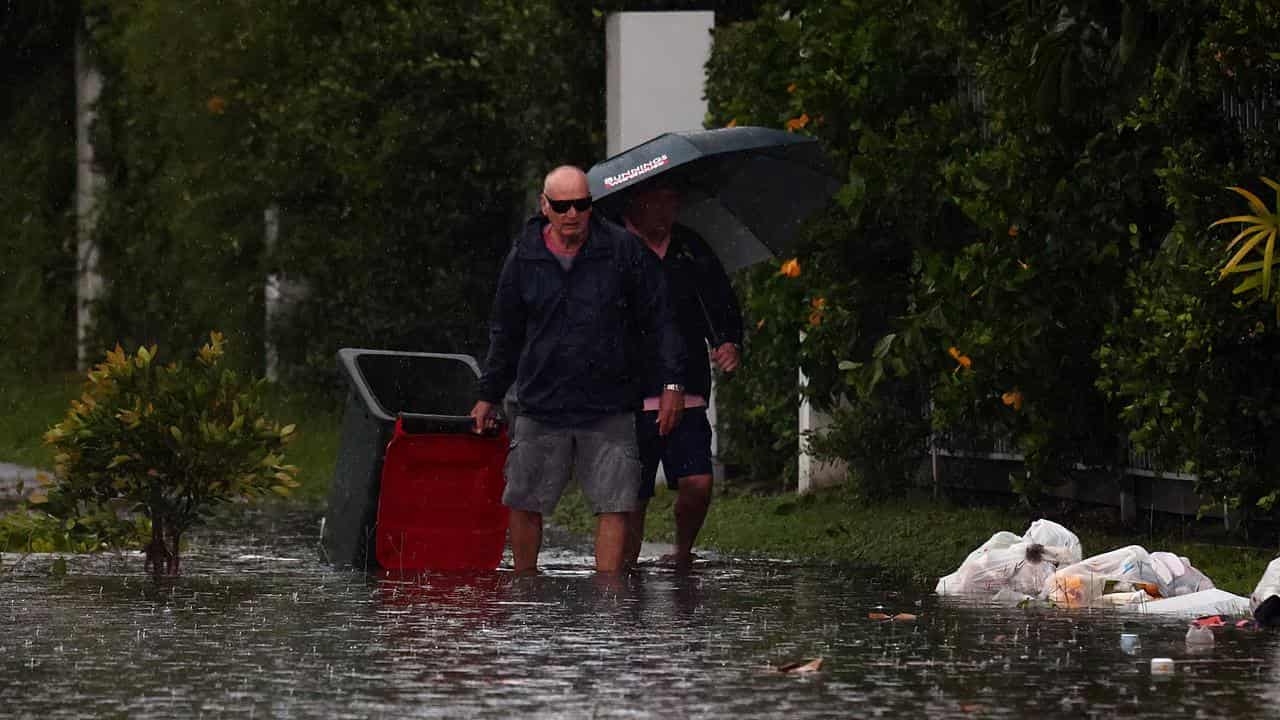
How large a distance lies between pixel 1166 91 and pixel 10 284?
23.2 metres

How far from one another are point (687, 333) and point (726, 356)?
22cm

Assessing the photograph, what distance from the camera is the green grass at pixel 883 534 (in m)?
11.4

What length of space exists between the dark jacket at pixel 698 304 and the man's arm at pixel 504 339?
2.86ft

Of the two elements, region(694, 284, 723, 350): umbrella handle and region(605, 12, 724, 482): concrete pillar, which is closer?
region(694, 284, 723, 350): umbrella handle

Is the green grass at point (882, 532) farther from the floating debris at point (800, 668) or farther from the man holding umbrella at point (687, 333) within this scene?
the floating debris at point (800, 668)

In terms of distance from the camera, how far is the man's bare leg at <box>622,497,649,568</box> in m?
11.5

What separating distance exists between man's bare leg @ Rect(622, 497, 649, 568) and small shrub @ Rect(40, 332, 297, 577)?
1.56 meters

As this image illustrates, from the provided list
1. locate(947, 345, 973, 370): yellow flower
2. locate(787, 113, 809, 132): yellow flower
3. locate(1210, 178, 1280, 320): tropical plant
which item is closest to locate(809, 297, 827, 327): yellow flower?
locate(787, 113, 809, 132): yellow flower

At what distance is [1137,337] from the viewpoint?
1140 centimetres

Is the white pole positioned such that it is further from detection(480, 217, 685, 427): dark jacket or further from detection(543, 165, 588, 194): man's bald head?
detection(543, 165, 588, 194): man's bald head

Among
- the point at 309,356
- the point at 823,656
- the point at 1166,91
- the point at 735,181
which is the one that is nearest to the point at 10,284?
the point at 309,356

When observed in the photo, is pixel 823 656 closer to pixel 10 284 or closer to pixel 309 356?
pixel 309 356

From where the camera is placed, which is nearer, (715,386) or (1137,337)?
(1137,337)

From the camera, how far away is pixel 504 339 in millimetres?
10781
